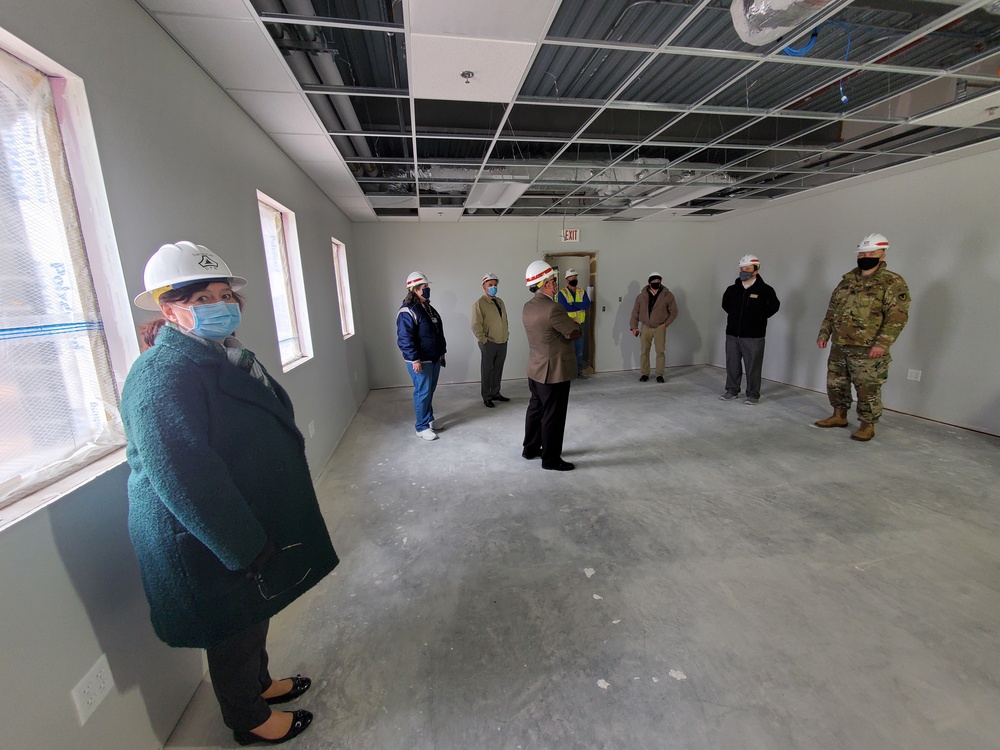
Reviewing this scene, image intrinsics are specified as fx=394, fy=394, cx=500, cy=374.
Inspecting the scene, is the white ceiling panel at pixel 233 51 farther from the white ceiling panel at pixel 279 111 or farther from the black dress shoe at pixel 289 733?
the black dress shoe at pixel 289 733

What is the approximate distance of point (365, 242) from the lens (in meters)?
5.52

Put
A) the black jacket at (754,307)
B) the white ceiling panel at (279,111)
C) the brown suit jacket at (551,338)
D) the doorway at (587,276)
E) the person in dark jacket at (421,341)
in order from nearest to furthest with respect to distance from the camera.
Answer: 1. the white ceiling panel at (279,111)
2. the brown suit jacket at (551,338)
3. the person in dark jacket at (421,341)
4. the black jacket at (754,307)
5. the doorway at (587,276)

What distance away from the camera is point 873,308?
3279mm

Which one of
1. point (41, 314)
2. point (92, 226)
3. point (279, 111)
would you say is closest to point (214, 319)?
point (41, 314)

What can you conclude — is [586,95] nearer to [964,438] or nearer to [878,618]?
[878,618]

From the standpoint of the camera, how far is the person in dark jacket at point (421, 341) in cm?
353

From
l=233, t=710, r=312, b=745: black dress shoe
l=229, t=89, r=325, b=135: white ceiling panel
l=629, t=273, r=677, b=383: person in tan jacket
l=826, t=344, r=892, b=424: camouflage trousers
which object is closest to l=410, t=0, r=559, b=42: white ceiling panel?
l=229, t=89, r=325, b=135: white ceiling panel

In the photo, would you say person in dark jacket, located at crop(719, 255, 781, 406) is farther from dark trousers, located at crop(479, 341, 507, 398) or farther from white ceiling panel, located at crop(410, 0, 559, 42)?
white ceiling panel, located at crop(410, 0, 559, 42)

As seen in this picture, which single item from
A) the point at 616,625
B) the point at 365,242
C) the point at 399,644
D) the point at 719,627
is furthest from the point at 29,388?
the point at 365,242

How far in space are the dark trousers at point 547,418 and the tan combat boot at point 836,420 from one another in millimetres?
2645

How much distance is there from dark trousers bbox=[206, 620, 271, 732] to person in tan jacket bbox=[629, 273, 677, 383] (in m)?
5.46

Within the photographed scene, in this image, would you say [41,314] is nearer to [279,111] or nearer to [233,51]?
[233,51]

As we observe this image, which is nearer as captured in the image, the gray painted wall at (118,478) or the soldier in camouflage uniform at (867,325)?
the gray painted wall at (118,478)

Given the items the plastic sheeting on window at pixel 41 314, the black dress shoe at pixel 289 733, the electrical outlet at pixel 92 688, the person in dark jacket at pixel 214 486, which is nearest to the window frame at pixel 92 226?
the plastic sheeting on window at pixel 41 314
